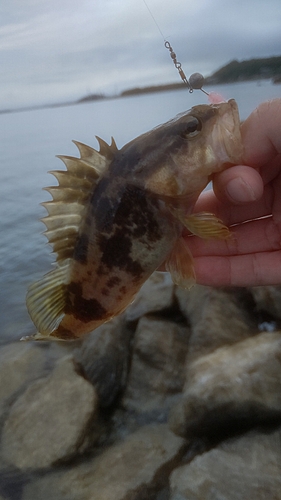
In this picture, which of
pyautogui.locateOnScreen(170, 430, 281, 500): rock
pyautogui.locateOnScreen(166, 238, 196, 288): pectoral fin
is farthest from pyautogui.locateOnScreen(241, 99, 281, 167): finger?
pyautogui.locateOnScreen(170, 430, 281, 500): rock

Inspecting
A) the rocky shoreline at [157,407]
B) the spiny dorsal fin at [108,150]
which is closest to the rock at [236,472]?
the rocky shoreline at [157,407]

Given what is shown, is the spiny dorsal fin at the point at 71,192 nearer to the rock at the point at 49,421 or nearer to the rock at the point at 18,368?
the rock at the point at 49,421

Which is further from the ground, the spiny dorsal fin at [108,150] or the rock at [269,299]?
the spiny dorsal fin at [108,150]

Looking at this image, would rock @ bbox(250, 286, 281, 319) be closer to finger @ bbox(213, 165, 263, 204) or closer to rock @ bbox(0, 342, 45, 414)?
finger @ bbox(213, 165, 263, 204)

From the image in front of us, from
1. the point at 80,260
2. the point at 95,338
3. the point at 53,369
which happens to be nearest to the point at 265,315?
the point at 95,338

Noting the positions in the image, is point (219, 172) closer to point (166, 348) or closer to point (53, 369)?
point (166, 348)

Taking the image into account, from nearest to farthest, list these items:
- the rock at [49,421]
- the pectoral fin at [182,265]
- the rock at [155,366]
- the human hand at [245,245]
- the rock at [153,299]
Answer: the pectoral fin at [182,265] → the human hand at [245,245] → the rock at [49,421] → the rock at [155,366] → the rock at [153,299]
